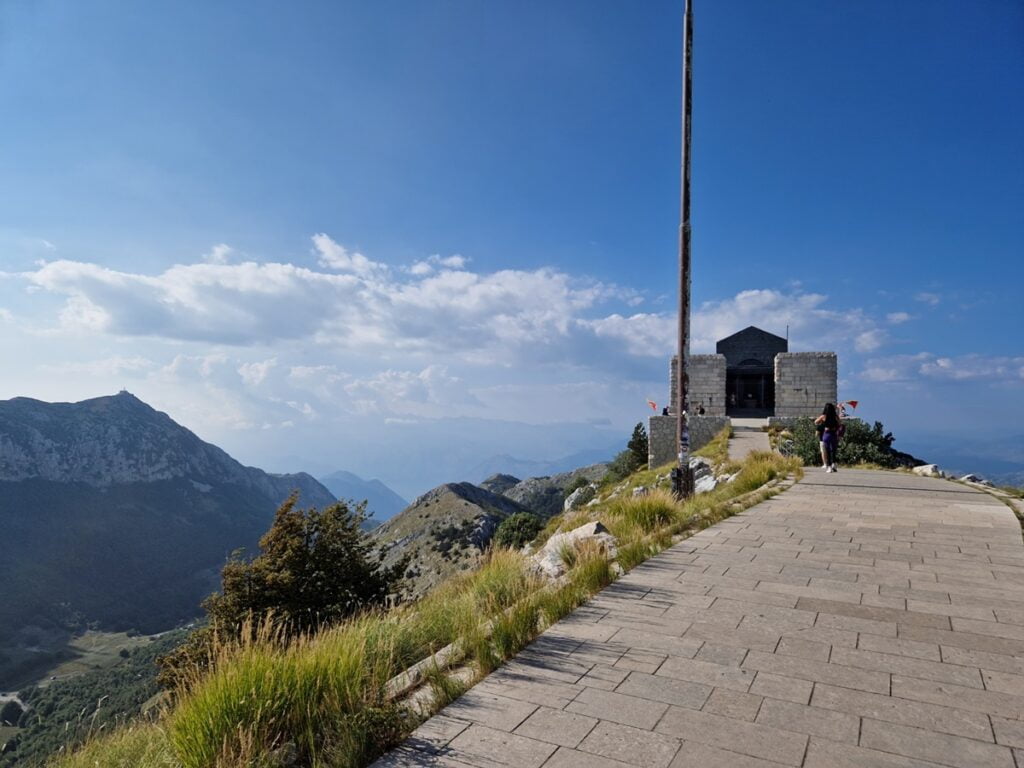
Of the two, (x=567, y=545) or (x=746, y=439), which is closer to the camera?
(x=567, y=545)

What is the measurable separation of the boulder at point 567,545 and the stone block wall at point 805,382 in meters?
24.2

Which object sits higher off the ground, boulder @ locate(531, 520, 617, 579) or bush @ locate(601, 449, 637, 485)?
boulder @ locate(531, 520, 617, 579)

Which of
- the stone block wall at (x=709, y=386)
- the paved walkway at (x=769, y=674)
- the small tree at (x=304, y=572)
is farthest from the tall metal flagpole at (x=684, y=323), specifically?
the stone block wall at (x=709, y=386)

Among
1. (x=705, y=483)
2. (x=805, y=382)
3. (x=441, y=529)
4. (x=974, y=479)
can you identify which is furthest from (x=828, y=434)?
(x=441, y=529)

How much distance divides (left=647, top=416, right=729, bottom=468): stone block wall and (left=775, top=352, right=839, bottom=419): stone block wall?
13.5 feet

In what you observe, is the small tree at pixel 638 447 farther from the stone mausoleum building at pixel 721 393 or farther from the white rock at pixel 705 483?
the white rock at pixel 705 483

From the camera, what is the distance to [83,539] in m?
164

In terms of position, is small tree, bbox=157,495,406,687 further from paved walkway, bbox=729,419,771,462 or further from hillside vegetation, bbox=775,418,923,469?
hillside vegetation, bbox=775,418,923,469

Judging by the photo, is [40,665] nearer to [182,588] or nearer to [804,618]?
[182,588]

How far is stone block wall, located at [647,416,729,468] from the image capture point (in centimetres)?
2744

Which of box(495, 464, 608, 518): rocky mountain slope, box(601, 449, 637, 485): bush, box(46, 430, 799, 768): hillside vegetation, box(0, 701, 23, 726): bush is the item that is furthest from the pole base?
box(495, 464, 608, 518): rocky mountain slope

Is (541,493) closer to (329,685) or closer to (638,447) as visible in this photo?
(638,447)

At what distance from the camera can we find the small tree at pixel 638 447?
38906 millimetres

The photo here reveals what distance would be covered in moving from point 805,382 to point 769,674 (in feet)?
96.5
